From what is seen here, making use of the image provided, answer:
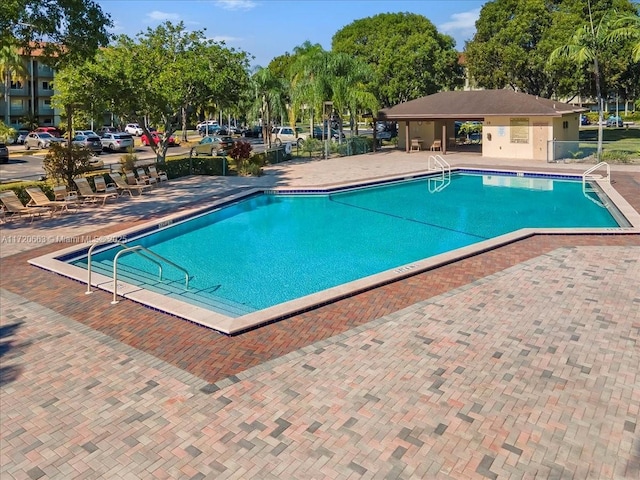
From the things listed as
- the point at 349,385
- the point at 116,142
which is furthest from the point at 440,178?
the point at 116,142

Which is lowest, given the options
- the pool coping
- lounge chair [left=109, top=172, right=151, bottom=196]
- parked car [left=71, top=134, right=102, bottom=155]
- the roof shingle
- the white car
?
the pool coping

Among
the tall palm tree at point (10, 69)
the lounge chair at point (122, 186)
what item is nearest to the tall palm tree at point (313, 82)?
the lounge chair at point (122, 186)

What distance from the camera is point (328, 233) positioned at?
17.0 metres

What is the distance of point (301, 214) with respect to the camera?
20.1 metres

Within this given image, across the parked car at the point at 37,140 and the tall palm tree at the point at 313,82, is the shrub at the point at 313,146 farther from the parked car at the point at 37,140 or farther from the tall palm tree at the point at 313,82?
the parked car at the point at 37,140

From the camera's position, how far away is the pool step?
10.3m

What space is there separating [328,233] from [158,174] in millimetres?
11220

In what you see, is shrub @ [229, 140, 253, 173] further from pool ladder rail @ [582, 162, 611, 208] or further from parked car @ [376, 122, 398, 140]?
parked car @ [376, 122, 398, 140]

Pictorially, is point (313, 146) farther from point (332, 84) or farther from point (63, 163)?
point (63, 163)

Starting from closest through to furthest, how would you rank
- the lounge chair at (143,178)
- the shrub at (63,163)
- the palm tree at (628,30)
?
the shrub at (63,163) → the lounge chair at (143,178) → the palm tree at (628,30)

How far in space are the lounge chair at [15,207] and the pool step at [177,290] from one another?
5.57m

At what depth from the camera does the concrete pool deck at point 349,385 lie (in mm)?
5254

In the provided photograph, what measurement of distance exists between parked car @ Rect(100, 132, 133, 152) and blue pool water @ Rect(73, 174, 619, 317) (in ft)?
84.1

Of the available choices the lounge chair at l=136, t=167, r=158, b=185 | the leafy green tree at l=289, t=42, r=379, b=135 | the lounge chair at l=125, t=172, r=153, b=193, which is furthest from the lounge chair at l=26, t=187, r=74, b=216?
the leafy green tree at l=289, t=42, r=379, b=135
